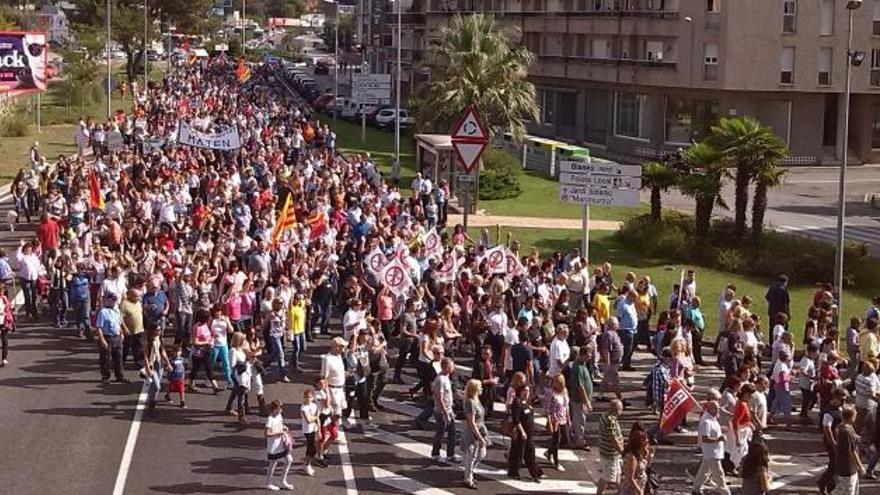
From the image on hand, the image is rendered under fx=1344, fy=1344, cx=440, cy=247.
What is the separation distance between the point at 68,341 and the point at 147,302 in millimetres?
2983

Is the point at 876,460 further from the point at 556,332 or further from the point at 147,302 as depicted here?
the point at 147,302

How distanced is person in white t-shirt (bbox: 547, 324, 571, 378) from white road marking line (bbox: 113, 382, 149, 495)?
5.89 meters

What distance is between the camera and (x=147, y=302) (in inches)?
849

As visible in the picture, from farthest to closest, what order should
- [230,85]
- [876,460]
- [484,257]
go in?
1. [230,85]
2. [484,257]
3. [876,460]

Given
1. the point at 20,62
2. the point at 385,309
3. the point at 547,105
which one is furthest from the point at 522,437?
the point at 547,105

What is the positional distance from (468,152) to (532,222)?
55.0 ft

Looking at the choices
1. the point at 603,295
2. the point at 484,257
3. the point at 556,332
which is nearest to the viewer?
the point at 556,332

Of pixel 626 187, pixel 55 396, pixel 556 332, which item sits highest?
pixel 626 187

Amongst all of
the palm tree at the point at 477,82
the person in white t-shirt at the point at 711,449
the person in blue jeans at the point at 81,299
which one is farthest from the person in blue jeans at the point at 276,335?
the palm tree at the point at 477,82

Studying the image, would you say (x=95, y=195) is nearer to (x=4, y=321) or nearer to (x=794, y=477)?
(x=4, y=321)

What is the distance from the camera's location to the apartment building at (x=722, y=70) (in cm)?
6175

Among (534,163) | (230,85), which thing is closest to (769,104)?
(534,163)

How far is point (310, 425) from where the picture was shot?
55.1 feet

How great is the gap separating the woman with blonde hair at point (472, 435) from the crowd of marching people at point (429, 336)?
0.9 inches
